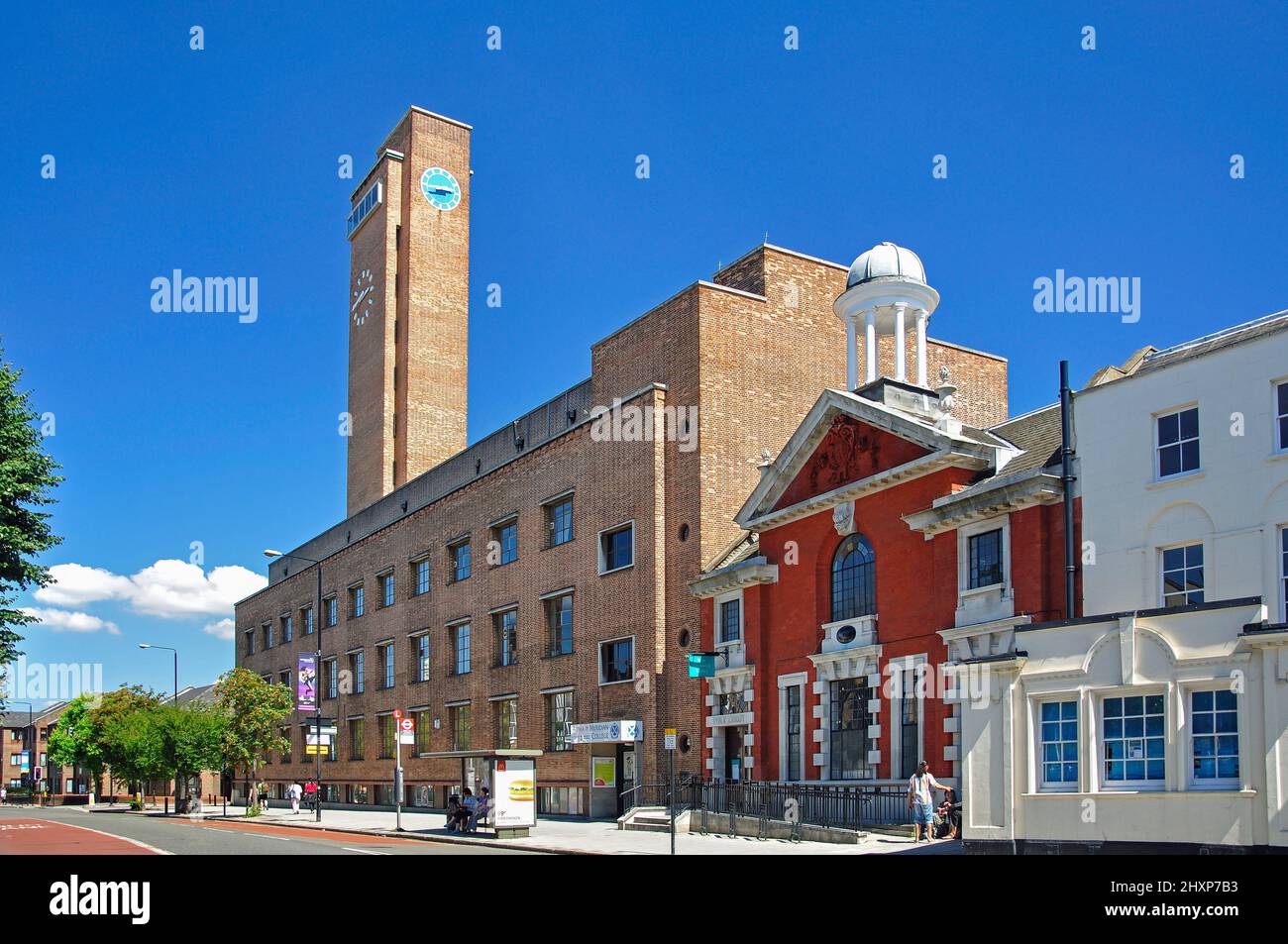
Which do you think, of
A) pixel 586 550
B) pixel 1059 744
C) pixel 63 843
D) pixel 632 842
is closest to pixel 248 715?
pixel 586 550

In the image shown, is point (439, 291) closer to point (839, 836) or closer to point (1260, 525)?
point (839, 836)

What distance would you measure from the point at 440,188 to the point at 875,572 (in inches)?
2085

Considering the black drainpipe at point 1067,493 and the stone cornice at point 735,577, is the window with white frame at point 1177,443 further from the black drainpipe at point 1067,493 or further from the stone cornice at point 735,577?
the stone cornice at point 735,577

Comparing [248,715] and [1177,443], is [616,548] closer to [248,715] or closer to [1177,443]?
[1177,443]

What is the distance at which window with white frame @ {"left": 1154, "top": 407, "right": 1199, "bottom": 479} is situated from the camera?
75.9 ft

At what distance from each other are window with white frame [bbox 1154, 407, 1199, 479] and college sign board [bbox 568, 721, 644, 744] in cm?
1958

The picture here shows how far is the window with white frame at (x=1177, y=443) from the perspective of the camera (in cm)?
2312

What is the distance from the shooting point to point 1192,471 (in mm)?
22875

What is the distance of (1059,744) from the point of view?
2175 cm

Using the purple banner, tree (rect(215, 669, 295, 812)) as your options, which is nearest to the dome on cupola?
the purple banner

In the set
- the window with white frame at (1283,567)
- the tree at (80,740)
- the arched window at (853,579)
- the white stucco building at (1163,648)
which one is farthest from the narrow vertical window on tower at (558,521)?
the tree at (80,740)
